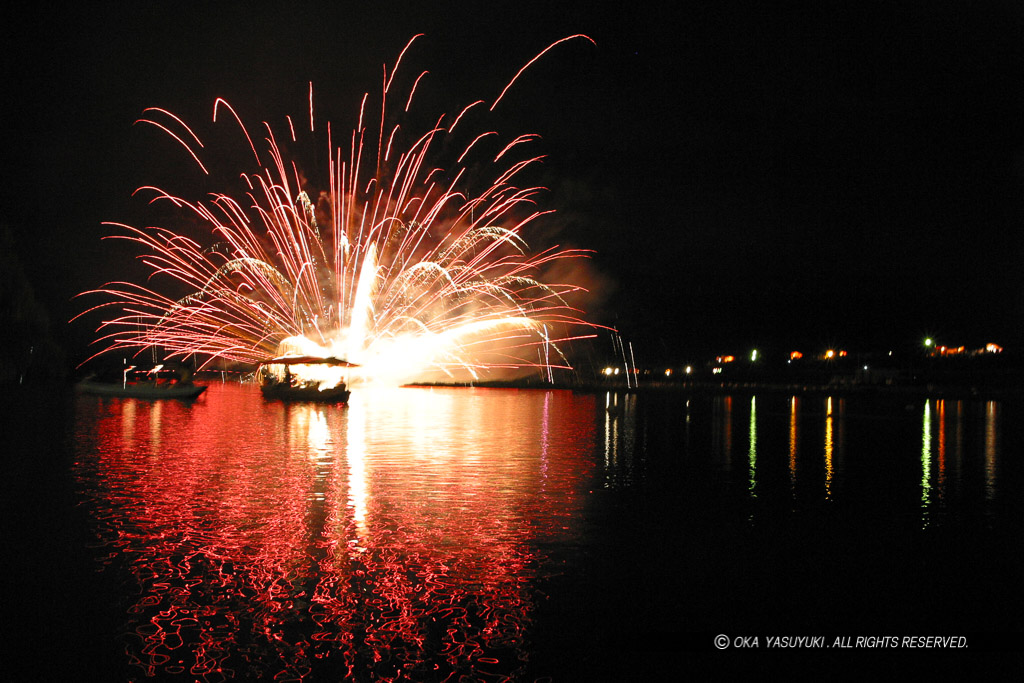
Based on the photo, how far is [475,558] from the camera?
26.6 ft

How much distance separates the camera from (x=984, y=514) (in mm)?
11094

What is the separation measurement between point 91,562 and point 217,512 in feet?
8.48

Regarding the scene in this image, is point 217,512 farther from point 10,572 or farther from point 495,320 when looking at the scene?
point 495,320

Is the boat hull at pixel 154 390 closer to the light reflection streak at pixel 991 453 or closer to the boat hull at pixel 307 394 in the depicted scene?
the boat hull at pixel 307 394

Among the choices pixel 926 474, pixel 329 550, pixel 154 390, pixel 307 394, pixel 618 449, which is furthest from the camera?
pixel 154 390

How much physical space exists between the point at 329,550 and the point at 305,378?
114ft

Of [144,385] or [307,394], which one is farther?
[144,385]

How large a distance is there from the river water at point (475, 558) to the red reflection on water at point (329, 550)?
3 centimetres

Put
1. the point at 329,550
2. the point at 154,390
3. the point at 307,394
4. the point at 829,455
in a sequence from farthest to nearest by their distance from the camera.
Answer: the point at 154,390 → the point at 307,394 → the point at 829,455 → the point at 329,550

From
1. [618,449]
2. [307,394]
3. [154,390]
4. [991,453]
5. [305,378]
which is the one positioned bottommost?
[618,449]

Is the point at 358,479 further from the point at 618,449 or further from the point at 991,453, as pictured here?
the point at 991,453

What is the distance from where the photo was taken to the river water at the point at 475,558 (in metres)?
5.69

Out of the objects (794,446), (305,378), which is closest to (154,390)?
(305,378)

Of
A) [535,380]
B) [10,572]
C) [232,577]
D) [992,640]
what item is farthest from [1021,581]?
[535,380]
